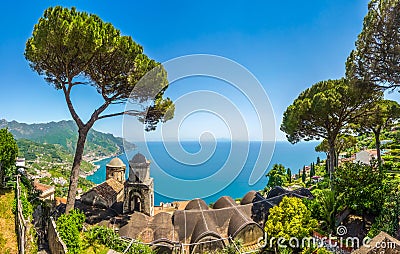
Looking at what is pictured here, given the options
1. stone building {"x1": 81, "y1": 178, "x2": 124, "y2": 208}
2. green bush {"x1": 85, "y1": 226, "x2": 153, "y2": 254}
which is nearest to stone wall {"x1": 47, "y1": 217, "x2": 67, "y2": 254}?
green bush {"x1": 85, "y1": 226, "x2": 153, "y2": 254}

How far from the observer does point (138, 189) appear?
46.4 ft

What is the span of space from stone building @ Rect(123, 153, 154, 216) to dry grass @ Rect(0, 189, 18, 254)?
562 centimetres

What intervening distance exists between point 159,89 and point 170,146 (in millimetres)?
3173

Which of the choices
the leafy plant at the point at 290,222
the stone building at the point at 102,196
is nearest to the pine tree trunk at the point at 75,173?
the stone building at the point at 102,196

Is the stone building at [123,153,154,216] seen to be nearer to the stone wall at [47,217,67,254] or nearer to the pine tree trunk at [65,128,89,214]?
the pine tree trunk at [65,128,89,214]

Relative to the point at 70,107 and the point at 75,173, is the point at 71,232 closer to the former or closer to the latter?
the point at 75,173

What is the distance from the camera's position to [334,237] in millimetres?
8320

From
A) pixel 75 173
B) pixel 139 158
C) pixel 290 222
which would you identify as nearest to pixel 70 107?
pixel 75 173

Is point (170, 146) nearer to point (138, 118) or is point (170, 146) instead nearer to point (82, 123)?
point (138, 118)

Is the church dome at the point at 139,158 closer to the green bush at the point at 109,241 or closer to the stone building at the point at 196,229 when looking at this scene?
the stone building at the point at 196,229

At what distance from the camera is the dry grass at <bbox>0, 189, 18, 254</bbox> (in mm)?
7829

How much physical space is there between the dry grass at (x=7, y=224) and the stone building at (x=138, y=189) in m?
5.62

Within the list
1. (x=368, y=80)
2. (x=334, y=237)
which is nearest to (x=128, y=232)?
(x=334, y=237)

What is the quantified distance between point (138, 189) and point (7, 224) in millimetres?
6319
